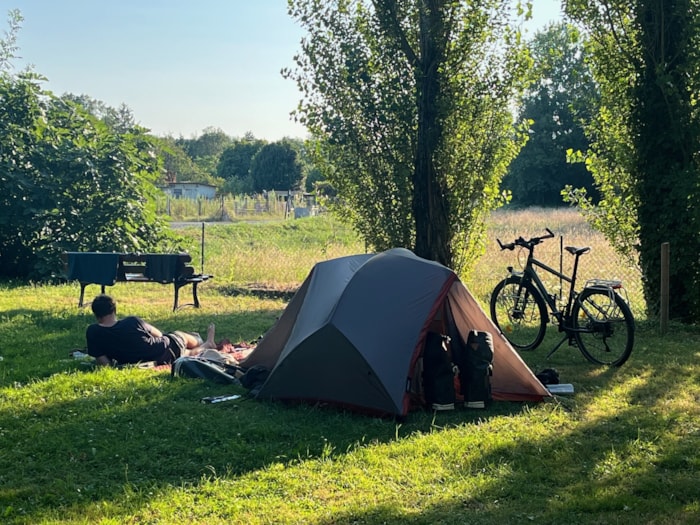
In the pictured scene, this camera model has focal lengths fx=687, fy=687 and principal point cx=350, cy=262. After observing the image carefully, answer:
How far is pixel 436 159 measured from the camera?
1026 centimetres

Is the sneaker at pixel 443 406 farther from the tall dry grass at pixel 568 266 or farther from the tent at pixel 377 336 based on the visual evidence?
the tall dry grass at pixel 568 266

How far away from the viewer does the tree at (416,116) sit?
33.3ft

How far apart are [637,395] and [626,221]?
486cm

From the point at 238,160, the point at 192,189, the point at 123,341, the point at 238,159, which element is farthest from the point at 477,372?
the point at 238,160

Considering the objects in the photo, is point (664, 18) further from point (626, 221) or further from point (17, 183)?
point (17, 183)

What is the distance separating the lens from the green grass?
373 centimetres

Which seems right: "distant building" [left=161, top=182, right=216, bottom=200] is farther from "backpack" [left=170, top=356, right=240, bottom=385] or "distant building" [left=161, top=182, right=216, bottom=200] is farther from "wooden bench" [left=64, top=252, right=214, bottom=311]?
"backpack" [left=170, top=356, right=240, bottom=385]

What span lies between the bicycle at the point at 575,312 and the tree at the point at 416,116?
215cm

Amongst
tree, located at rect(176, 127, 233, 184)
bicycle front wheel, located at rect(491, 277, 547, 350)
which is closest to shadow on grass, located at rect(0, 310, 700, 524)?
bicycle front wheel, located at rect(491, 277, 547, 350)

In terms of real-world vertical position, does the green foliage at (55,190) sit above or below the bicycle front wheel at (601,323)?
above

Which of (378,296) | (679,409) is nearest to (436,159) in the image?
(378,296)

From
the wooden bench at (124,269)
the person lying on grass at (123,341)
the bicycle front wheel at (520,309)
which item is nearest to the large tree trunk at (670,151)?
the bicycle front wheel at (520,309)

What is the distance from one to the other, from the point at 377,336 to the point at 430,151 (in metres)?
5.24

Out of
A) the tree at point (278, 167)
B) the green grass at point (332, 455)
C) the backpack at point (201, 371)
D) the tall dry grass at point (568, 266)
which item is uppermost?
the tree at point (278, 167)
